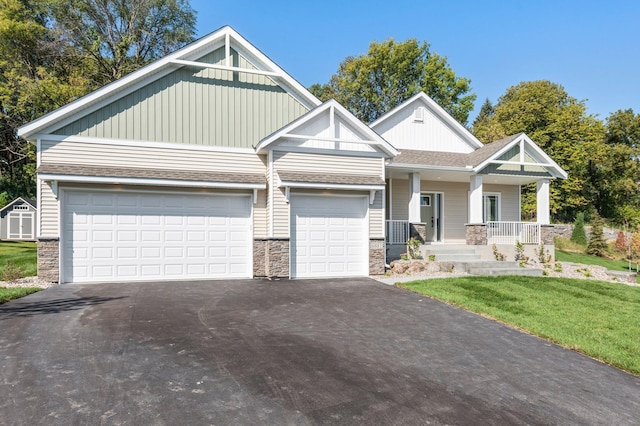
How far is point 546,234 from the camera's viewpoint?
15148 mm

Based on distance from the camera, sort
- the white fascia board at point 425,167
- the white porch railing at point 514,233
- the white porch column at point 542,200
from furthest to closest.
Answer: the white porch column at point 542,200 < the white porch railing at point 514,233 < the white fascia board at point 425,167

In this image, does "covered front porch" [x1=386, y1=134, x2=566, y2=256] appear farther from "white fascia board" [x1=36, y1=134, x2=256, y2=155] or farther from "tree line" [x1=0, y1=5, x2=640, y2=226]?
"tree line" [x1=0, y1=5, x2=640, y2=226]

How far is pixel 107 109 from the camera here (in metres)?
10.6

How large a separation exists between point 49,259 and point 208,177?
176 inches

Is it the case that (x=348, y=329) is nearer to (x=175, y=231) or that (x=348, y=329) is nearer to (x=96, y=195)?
(x=175, y=231)

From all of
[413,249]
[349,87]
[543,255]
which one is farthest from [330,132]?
[349,87]

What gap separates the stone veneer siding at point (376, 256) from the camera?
11922 mm

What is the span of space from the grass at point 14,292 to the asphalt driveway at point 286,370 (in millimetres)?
649

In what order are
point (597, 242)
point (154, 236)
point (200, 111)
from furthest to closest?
point (597, 242) → point (200, 111) → point (154, 236)

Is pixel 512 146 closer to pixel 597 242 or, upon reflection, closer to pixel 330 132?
pixel 330 132

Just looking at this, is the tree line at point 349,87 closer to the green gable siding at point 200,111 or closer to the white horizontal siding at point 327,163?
the green gable siding at point 200,111

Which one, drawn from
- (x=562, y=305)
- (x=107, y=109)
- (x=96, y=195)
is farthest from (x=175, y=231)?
(x=562, y=305)

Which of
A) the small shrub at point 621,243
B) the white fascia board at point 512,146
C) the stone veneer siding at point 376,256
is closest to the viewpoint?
the stone veneer siding at point 376,256

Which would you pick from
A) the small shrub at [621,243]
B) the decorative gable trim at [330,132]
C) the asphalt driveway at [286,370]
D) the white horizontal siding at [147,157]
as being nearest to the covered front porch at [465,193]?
the decorative gable trim at [330,132]
